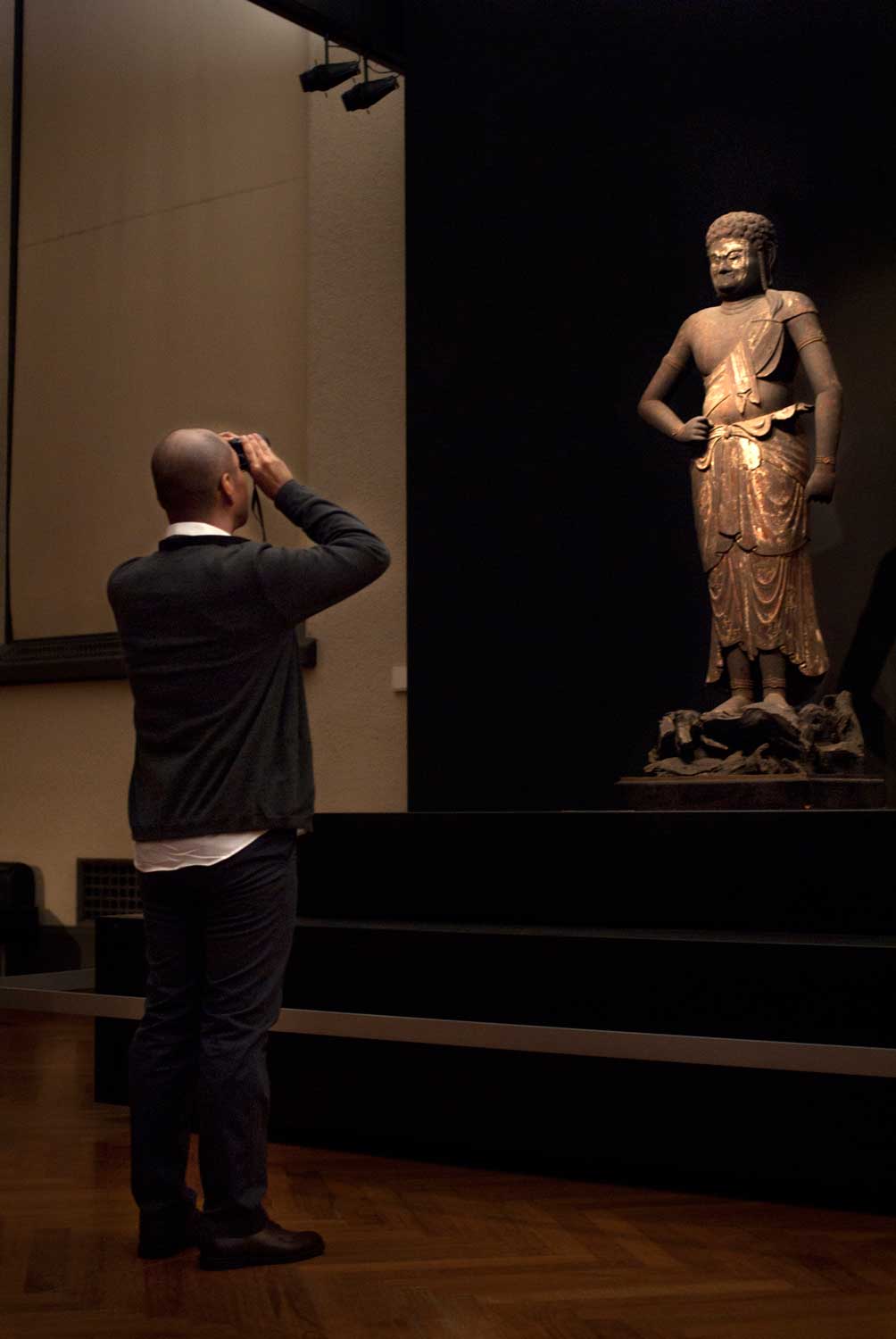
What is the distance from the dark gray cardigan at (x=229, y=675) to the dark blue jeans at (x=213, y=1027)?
0.30 ft

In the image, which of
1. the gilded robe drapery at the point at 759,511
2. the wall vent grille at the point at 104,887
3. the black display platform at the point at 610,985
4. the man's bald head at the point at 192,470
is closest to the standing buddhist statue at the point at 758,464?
the gilded robe drapery at the point at 759,511

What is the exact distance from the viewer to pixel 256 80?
7137 millimetres

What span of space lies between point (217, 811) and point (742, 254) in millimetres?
2903

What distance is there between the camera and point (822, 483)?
15.0 feet

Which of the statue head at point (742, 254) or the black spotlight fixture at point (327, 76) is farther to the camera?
the black spotlight fixture at point (327, 76)

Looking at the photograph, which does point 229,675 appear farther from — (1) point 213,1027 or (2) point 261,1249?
(2) point 261,1249

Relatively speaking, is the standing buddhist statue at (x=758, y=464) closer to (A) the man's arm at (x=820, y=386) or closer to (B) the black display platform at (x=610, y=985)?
(A) the man's arm at (x=820, y=386)

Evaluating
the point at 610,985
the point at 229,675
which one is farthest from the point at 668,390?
the point at 229,675

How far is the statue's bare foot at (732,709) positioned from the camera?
468cm

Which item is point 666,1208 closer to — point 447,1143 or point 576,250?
point 447,1143

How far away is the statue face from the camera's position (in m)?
4.77

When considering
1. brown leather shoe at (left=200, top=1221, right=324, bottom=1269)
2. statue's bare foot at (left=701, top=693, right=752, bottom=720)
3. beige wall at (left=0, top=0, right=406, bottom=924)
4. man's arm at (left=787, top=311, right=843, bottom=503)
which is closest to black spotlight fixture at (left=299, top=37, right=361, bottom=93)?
beige wall at (left=0, top=0, right=406, bottom=924)

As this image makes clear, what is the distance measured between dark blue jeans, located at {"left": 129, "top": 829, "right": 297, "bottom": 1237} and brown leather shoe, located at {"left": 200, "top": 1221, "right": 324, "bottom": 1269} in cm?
2

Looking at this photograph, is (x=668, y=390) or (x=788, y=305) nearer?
(x=788, y=305)
